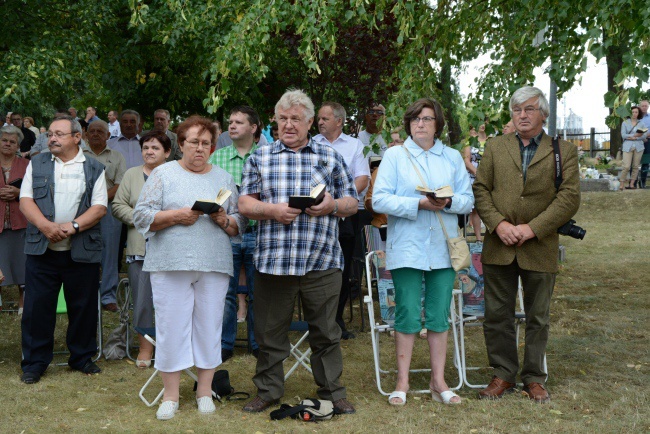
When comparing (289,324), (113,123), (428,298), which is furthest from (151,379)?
(113,123)

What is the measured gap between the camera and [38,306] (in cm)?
679

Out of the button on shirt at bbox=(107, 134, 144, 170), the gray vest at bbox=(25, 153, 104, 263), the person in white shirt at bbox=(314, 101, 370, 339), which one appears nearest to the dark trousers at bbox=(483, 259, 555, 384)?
the person in white shirt at bbox=(314, 101, 370, 339)

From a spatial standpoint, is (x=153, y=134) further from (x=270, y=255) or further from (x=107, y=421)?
(x=107, y=421)

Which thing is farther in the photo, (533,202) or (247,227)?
(247,227)

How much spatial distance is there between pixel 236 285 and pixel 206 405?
156 centimetres

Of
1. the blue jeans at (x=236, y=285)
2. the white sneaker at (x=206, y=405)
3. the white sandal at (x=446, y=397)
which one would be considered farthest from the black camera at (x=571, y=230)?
the white sneaker at (x=206, y=405)

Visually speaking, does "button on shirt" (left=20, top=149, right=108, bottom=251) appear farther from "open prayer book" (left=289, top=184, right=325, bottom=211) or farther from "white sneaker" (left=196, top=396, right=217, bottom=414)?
"open prayer book" (left=289, top=184, right=325, bottom=211)

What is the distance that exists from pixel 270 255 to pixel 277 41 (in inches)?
299

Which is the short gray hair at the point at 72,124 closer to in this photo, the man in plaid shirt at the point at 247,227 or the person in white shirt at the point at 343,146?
the man in plaid shirt at the point at 247,227

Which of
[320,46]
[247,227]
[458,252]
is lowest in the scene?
[458,252]

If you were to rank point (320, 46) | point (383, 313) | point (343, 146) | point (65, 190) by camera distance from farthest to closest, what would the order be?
point (320, 46)
point (343, 146)
point (65, 190)
point (383, 313)

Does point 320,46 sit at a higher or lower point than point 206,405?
higher

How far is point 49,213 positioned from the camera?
669 centimetres

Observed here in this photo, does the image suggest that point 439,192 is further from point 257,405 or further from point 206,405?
point 206,405
